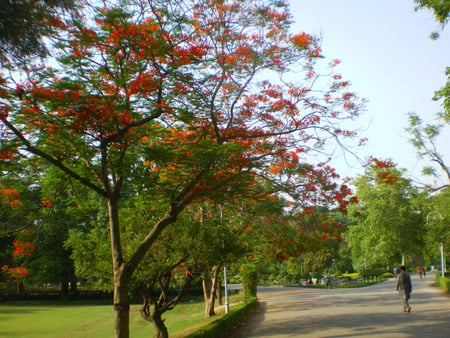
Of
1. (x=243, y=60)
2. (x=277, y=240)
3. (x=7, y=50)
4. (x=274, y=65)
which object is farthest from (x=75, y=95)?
(x=277, y=240)

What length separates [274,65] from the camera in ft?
30.6

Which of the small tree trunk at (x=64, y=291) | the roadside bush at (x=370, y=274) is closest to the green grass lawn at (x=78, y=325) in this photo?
the small tree trunk at (x=64, y=291)

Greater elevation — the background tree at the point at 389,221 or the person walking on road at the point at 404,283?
the background tree at the point at 389,221

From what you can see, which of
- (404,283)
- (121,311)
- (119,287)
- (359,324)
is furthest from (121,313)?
(404,283)

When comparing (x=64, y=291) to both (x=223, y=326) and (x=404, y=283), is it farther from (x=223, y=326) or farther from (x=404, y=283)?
(x=404, y=283)

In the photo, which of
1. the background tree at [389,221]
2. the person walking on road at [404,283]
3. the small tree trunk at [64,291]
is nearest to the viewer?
the person walking on road at [404,283]

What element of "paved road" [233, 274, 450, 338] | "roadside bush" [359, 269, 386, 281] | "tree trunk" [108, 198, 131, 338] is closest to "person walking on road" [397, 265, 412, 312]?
"paved road" [233, 274, 450, 338]

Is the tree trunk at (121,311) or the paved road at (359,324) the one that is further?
the paved road at (359,324)

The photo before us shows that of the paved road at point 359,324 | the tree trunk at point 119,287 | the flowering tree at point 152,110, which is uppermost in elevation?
the flowering tree at point 152,110

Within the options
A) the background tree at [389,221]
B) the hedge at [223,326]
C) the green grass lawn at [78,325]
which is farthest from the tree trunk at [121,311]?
the background tree at [389,221]

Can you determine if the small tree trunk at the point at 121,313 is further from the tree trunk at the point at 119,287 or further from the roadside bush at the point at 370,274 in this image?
the roadside bush at the point at 370,274

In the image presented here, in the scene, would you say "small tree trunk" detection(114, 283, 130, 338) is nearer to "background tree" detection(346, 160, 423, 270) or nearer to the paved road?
the paved road

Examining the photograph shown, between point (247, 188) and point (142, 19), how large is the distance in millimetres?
3825

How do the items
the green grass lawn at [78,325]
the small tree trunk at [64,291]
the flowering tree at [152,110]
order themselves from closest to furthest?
the flowering tree at [152,110], the green grass lawn at [78,325], the small tree trunk at [64,291]
